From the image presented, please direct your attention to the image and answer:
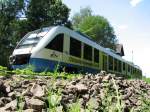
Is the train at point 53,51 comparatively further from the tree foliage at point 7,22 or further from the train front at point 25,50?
the tree foliage at point 7,22

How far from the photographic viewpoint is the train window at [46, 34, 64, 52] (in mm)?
16812

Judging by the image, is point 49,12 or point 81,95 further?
point 49,12

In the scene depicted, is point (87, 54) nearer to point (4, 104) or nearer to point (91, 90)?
point (91, 90)

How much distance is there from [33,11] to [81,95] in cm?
4217

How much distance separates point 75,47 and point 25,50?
2986mm

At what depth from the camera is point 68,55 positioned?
1808 cm

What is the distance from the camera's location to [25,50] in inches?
679

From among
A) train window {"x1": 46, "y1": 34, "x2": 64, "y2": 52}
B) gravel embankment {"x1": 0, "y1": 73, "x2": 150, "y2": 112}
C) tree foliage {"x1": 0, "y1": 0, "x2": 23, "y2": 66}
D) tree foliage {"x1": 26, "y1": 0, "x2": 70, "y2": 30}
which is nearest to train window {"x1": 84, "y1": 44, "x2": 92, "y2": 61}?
train window {"x1": 46, "y1": 34, "x2": 64, "y2": 52}

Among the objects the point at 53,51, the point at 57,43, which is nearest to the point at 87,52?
the point at 57,43

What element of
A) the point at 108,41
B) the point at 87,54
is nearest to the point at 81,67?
the point at 87,54

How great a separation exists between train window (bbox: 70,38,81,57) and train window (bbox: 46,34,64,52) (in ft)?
3.67

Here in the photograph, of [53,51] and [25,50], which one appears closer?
[53,51]

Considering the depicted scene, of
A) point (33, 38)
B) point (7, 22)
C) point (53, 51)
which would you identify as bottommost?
point (53, 51)

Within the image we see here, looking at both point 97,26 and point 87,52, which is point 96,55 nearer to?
point 87,52
